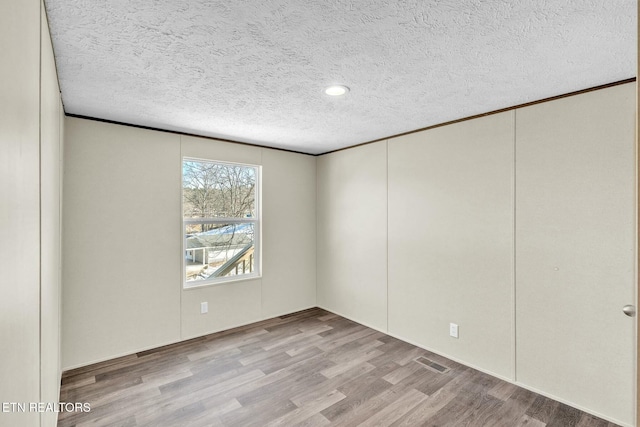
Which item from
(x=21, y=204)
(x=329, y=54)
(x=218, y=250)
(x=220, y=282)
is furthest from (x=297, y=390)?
(x=329, y=54)

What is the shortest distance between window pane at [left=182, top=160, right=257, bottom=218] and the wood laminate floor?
1.49m

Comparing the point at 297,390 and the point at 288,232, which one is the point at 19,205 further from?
the point at 288,232

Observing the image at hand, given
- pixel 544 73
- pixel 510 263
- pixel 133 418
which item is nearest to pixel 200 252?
pixel 133 418

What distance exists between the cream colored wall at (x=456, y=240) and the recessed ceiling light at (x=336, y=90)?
133 centimetres

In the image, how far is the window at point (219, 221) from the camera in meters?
3.55

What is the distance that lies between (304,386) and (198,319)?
1.60 metres

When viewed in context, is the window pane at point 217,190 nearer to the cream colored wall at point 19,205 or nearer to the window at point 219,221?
the window at point 219,221

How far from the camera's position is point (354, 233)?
409 centimetres

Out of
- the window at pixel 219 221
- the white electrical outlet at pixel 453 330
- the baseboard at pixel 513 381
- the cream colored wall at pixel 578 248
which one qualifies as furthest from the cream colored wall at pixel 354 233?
the cream colored wall at pixel 578 248

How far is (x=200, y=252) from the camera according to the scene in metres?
3.64

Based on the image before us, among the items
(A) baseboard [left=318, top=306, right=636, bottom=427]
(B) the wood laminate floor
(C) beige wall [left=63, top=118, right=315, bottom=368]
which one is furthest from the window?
(A) baseboard [left=318, top=306, right=636, bottom=427]

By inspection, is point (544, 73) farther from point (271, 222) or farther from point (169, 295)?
point (169, 295)

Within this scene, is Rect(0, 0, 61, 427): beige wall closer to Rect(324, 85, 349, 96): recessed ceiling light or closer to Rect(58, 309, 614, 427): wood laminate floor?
Rect(58, 309, 614, 427): wood laminate floor

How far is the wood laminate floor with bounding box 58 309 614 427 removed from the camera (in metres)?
2.18
